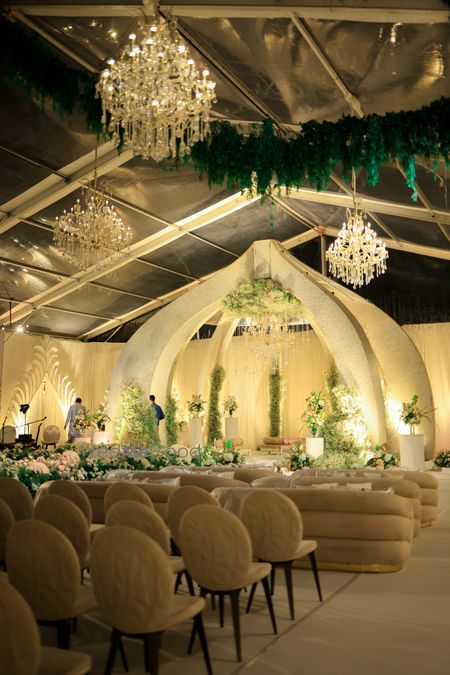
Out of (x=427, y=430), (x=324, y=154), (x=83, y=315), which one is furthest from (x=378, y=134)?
(x=83, y=315)

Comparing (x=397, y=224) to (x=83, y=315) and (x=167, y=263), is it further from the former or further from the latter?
(x=83, y=315)

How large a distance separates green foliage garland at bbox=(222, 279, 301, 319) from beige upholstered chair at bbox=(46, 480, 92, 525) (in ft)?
27.6

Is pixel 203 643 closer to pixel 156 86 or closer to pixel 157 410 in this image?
pixel 156 86

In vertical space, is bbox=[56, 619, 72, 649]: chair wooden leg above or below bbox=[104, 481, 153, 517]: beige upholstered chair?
below

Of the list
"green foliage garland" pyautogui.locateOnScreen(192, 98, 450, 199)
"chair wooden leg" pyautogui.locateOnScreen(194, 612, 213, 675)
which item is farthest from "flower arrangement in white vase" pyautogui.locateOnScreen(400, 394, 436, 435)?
"chair wooden leg" pyautogui.locateOnScreen(194, 612, 213, 675)

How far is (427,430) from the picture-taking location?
42.1 feet

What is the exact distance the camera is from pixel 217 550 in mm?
3152

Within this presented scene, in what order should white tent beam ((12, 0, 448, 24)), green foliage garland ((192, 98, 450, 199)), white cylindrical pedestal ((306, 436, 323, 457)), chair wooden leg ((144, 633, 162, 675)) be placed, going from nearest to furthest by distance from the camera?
1. chair wooden leg ((144, 633, 162, 675))
2. white tent beam ((12, 0, 448, 24))
3. green foliage garland ((192, 98, 450, 199))
4. white cylindrical pedestal ((306, 436, 323, 457))

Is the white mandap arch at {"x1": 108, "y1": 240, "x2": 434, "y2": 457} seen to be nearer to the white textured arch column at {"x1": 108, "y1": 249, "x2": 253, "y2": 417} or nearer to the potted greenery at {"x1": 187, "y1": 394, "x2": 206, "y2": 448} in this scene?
the white textured arch column at {"x1": 108, "y1": 249, "x2": 253, "y2": 417}

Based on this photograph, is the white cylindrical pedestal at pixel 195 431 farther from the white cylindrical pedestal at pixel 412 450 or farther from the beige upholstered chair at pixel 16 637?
the beige upholstered chair at pixel 16 637

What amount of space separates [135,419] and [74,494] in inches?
339

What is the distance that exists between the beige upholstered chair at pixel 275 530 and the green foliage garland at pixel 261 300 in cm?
879

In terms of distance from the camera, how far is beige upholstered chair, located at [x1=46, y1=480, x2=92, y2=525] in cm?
439

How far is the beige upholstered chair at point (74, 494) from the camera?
439cm
